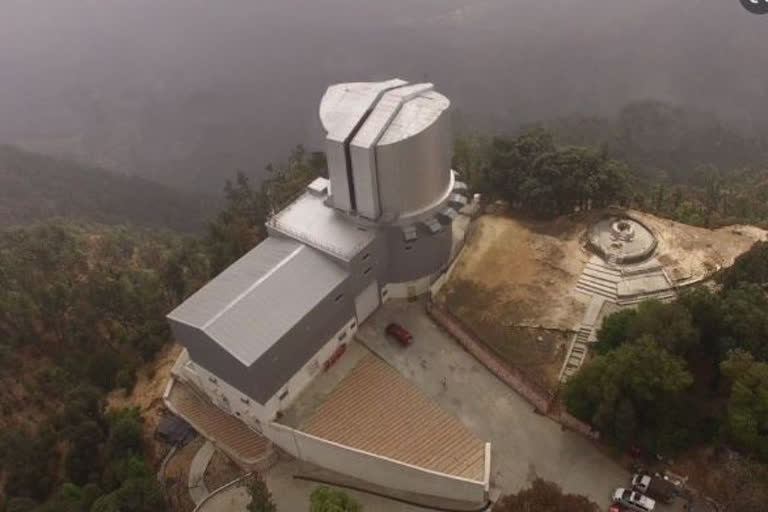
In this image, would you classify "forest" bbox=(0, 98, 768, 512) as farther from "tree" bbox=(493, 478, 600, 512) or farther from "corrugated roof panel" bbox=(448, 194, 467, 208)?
"corrugated roof panel" bbox=(448, 194, 467, 208)

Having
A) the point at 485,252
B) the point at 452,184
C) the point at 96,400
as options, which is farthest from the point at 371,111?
the point at 96,400

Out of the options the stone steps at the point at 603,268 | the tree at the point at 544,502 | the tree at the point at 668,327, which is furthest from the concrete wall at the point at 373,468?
the stone steps at the point at 603,268

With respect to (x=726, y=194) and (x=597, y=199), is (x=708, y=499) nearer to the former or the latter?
(x=597, y=199)

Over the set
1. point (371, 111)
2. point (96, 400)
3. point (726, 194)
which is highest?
point (371, 111)

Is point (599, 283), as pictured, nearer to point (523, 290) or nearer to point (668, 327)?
point (523, 290)

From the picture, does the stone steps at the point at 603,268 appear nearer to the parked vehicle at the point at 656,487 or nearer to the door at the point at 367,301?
the parked vehicle at the point at 656,487
